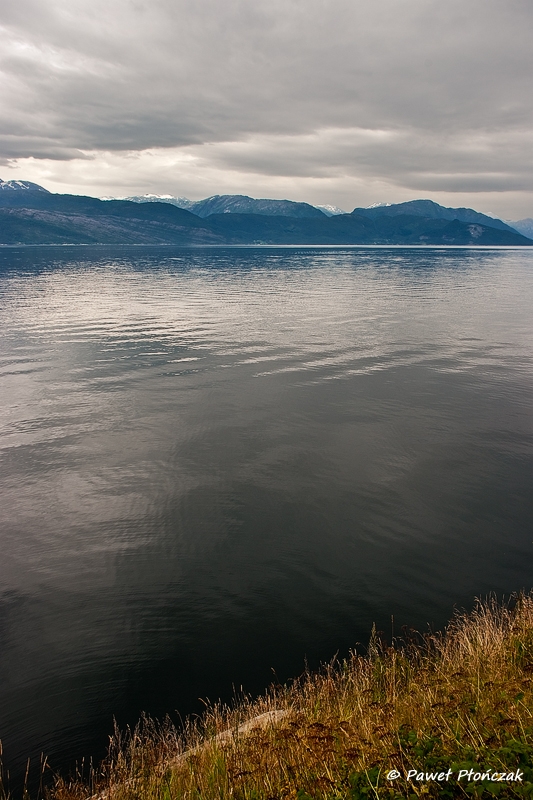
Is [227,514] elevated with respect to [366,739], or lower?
lower

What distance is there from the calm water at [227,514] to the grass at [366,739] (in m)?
1.62

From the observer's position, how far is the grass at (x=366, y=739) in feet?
21.8

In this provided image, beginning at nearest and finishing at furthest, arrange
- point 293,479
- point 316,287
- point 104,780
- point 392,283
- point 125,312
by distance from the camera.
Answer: point 104,780
point 293,479
point 125,312
point 316,287
point 392,283

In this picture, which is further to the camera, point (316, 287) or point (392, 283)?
point (392, 283)

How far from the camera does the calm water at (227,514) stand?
41.9 feet

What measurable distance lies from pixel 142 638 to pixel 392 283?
3991 inches

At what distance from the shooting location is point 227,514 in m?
19.1

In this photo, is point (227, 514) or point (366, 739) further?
point (227, 514)

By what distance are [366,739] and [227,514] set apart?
38.2ft

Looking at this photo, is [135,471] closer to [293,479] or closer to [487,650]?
[293,479]

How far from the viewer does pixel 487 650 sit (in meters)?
10.9

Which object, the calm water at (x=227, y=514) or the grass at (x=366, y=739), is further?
the calm water at (x=227, y=514)

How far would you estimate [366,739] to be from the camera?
7996mm

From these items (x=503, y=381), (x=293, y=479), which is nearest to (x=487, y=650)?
(x=293, y=479)
